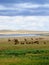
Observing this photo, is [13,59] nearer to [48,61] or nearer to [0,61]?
[0,61]

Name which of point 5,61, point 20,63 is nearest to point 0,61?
point 5,61

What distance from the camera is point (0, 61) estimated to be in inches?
1266

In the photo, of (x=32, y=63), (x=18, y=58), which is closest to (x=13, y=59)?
(x=18, y=58)

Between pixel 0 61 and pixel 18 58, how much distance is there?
276 cm

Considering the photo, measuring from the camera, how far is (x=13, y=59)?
33344 millimetres

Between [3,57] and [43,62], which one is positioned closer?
[43,62]

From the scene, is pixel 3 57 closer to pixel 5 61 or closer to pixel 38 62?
pixel 5 61

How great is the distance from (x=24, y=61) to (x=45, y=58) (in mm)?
2884

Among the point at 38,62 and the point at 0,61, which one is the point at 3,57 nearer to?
the point at 0,61

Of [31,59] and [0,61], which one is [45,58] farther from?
[0,61]

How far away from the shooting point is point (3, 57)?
34875mm

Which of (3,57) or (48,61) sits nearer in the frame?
(48,61)

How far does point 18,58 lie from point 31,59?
5.98 feet

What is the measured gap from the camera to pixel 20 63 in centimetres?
3092
